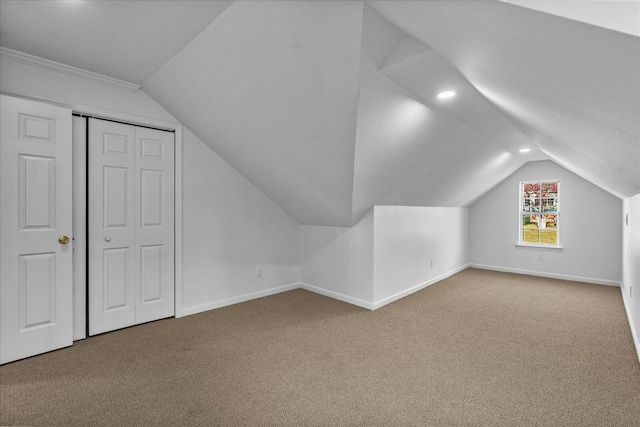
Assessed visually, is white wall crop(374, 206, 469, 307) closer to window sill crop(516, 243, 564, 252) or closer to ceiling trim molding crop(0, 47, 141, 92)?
window sill crop(516, 243, 564, 252)

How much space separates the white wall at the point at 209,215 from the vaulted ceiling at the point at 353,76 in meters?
0.20

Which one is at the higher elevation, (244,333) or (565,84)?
(565,84)

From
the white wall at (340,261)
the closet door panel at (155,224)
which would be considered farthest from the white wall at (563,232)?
the closet door panel at (155,224)

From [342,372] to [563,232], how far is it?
18.0 feet

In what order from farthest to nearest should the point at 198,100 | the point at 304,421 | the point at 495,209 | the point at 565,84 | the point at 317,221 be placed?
the point at 495,209 → the point at 317,221 → the point at 198,100 → the point at 304,421 → the point at 565,84

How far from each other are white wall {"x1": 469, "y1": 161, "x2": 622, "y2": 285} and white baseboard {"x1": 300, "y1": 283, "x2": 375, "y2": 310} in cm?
391

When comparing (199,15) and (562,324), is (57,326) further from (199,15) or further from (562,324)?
(562,324)

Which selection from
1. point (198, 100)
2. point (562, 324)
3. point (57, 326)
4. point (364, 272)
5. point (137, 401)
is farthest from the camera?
point (364, 272)

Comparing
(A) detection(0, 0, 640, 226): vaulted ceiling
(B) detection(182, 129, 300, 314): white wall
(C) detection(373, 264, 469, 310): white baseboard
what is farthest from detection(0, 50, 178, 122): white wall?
(C) detection(373, 264, 469, 310): white baseboard

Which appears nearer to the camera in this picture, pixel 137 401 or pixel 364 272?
pixel 137 401

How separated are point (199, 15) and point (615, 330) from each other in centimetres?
479

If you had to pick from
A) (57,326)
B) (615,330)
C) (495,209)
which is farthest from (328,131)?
(495,209)

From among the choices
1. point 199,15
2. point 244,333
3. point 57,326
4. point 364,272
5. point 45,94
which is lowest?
point 244,333

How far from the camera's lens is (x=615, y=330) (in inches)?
124
